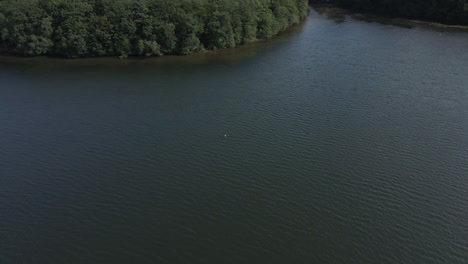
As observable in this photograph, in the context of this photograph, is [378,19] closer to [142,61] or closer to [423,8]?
[423,8]

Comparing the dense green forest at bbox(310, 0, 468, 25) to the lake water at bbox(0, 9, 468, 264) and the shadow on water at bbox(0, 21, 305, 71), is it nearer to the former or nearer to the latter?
the lake water at bbox(0, 9, 468, 264)

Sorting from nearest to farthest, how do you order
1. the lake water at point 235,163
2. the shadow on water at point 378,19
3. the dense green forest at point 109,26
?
the lake water at point 235,163 → the dense green forest at point 109,26 → the shadow on water at point 378,19

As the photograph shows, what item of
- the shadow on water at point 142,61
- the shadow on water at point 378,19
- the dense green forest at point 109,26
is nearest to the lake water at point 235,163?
the shadow on water at point 142,61

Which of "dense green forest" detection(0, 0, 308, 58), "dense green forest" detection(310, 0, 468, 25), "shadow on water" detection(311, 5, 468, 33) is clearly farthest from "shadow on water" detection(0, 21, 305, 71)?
"dense green forest" detection(310, 0, 468, 25)

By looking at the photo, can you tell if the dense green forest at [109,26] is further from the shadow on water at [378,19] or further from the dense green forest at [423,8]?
the dense green forest at [423,8]

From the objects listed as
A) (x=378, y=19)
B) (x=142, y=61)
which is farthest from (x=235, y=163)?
(x=378, y=19)
